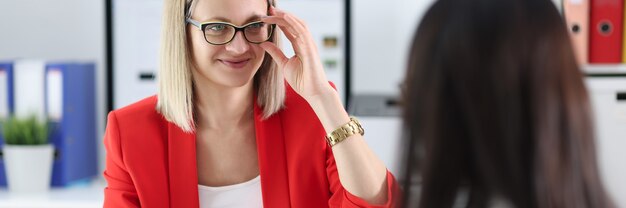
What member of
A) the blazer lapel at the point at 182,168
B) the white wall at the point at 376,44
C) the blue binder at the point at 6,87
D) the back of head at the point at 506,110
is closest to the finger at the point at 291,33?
the blazer lapel at the point at 182,168

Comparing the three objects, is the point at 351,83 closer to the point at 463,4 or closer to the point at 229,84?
the point at 229,84

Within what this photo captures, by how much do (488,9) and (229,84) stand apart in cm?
80

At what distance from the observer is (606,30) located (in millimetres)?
2797

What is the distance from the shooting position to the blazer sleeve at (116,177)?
160 cm

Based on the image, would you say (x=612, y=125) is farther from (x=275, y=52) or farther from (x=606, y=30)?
(x=275, y=52)

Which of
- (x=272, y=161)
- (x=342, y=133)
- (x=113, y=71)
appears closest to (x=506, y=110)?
(x=342, y=133)

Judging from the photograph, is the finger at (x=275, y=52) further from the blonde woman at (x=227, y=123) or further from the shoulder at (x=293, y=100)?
the shoulder at (x=293, y=100)

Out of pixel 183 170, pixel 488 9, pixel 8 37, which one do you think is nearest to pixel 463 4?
pixel 488 9

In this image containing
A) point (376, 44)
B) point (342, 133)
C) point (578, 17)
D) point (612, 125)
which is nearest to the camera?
point (342, 133)

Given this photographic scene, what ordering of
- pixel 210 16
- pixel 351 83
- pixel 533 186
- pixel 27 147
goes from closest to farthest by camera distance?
1. pixel 533 186
2. pixel 210 16
3. pixel 27 147
4. pixel 351 83

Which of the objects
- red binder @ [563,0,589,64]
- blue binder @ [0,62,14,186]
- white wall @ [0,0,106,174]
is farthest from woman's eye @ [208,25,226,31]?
white wall @ [0,0,106,174]

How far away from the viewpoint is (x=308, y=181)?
5.30 feet

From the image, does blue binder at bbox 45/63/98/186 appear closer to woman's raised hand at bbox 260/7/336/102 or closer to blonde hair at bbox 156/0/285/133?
blonde hair at bbox 156/0/285/133

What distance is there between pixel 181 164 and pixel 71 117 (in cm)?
164
